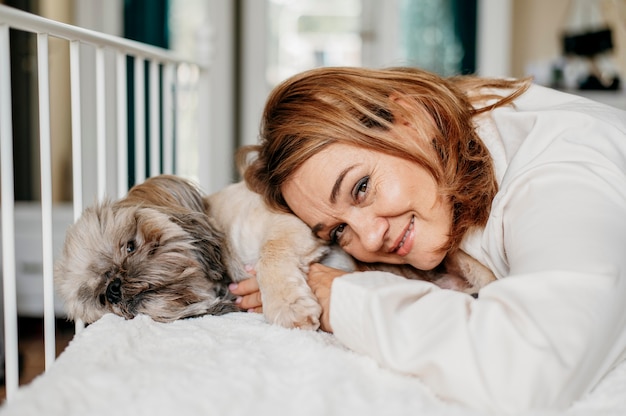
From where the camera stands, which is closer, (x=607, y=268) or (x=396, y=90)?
(x=607, y=268)

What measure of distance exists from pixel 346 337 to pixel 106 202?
64 cm

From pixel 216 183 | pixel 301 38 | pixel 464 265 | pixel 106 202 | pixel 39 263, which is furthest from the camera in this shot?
pixel 301 38

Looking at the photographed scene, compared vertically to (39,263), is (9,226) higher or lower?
higher

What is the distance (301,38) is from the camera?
429 cm

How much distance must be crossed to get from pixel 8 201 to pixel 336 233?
2.31ft

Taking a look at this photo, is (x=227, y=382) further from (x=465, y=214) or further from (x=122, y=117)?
(x=122, y=117)

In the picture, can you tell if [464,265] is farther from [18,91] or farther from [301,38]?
[18,91]

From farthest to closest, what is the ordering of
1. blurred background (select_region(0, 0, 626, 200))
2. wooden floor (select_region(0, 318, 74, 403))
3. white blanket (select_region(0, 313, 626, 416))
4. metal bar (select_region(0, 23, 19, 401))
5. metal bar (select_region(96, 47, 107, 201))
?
blurred background (select_region(0, 0, 626, 200)) < wooden floor (select_region(0, 318, 74, 403)) < metal bar (select_region(96, 47, 107, 201)) < metal bar (select_region(0, 23, 19, 401)) < white blanket (select_region(0, 313, 626, 416))

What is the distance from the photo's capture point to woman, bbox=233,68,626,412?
35.0 inches

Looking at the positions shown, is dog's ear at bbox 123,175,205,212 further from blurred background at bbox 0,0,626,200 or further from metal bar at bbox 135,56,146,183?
blurred background at bbox 0,0,626,200

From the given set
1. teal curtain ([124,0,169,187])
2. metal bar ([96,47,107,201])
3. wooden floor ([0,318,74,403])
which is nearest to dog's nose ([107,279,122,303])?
metal bar ([96,47,107,201])

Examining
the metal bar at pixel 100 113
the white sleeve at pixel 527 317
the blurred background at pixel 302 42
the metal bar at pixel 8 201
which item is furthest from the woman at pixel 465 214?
the blurred background at pixel 302 42

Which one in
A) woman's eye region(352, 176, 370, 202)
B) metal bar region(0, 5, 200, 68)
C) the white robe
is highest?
metal bar region(0, 5, 200, 68)

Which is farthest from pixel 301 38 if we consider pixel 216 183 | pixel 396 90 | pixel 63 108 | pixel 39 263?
pixel 396 90
